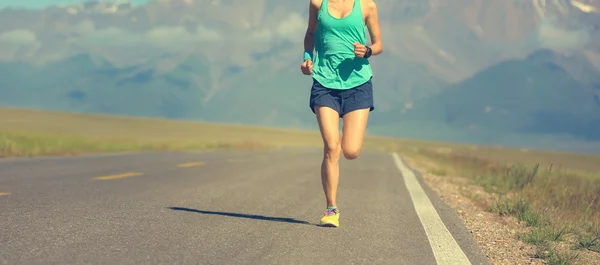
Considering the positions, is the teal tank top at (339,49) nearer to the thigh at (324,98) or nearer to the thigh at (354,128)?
the thigh at (324,98)

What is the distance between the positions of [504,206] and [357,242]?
4158 millimetres

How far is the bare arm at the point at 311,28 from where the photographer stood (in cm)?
739

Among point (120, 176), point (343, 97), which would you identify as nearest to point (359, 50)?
point (343, 97)

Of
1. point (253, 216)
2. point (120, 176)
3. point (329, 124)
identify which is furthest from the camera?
point (120, 176)

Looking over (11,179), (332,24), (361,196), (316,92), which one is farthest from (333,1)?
(11,179)

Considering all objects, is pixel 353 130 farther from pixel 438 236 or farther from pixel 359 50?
pixel 438 236

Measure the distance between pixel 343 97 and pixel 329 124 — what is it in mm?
342

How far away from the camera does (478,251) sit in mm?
6324

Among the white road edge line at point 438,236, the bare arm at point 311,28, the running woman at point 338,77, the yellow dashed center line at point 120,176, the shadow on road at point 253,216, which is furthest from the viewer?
the yellow dashed center line at point 120,176

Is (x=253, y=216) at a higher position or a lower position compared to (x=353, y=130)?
lower

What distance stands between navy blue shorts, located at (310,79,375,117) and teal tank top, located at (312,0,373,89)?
0.16ft

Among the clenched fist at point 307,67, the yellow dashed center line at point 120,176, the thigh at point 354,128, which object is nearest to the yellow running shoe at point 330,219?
the thigh at point 354,128

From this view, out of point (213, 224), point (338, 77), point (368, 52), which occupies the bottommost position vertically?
point (213, 224)

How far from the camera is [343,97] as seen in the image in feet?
23.9
